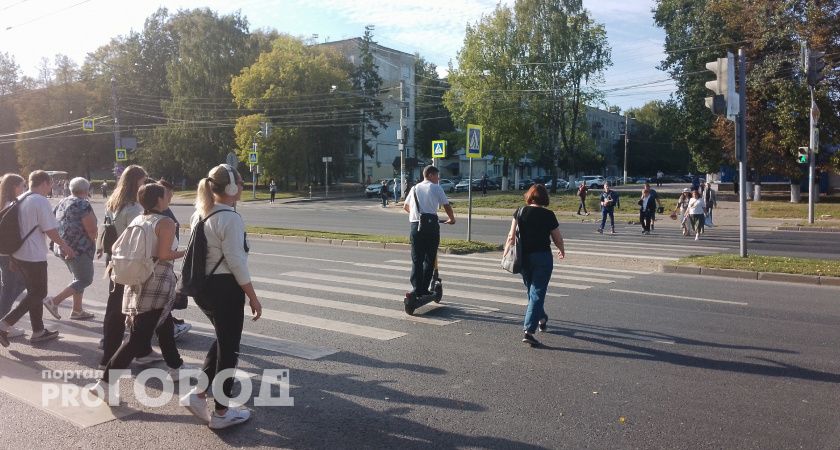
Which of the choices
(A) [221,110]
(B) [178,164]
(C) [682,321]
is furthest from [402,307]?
(B) [178,164]

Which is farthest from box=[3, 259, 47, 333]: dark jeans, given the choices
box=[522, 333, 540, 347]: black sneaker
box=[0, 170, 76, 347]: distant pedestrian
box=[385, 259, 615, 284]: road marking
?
box=[385, 259, 615, 284]: road marking

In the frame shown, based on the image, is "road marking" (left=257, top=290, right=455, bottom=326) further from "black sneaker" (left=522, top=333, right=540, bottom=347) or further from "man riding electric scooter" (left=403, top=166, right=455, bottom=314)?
"black sneaker" (left=522, top=333, right=540, bottom=347)

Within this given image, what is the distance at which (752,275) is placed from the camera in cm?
1180

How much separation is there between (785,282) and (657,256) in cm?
400

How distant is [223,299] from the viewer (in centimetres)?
441

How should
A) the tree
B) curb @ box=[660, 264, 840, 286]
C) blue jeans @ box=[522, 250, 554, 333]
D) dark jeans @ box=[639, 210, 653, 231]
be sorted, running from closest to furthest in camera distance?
blue jeans @ box=[522, 250, 554, 333] → curb @ box=[660, 264, 840, 286] → dark jeans @ box=[639, 210, 653, 231] → the tree

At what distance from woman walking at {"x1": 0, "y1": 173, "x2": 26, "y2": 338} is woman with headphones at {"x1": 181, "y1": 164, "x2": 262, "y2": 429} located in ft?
11.5

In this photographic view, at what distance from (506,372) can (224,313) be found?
2.67m

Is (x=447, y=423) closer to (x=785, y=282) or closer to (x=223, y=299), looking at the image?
(x=223, y=299)

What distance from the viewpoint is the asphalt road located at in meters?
4.45

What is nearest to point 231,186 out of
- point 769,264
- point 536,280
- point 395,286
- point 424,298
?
point 536,280

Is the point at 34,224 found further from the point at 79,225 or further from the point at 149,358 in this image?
the point at 149,358

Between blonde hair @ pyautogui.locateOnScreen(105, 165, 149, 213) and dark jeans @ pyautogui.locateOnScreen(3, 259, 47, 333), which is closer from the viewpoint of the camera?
blonde hair @ pyautogui.locateOnScreen(105, 165, 149, 213)

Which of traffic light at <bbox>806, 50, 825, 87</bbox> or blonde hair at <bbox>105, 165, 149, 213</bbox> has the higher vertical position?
traffic light at <bbox>806, 50, 825, 87</bbox>
